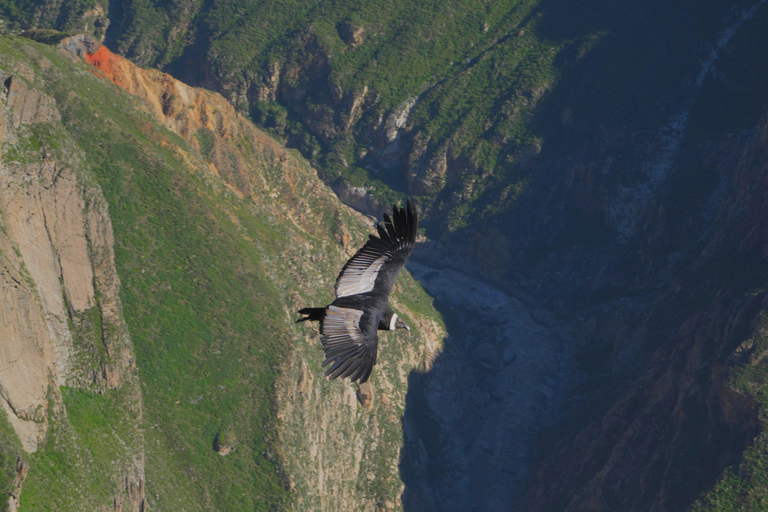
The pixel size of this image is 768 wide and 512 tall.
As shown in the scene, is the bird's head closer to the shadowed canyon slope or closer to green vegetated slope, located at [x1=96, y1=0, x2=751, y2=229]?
the shadowed canyon slope

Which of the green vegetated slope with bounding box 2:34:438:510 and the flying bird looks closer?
the flying bird

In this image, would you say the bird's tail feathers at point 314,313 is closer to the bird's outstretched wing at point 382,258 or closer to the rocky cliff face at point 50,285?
the bird's outstretched wing at point 382,258

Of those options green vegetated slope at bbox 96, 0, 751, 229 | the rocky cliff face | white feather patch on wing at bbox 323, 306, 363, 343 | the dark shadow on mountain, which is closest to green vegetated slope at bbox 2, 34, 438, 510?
the rocky cliff face

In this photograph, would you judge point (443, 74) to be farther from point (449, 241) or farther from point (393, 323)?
point (393, 323)

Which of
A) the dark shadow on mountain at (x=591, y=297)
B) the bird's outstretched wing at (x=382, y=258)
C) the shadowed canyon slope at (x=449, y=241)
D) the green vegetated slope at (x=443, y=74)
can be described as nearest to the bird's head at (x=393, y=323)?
the bird's outstretched wing at (x=382, y=258)

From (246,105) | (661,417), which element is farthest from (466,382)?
(246,105)

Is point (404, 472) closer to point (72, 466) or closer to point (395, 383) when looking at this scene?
point (395, 383)

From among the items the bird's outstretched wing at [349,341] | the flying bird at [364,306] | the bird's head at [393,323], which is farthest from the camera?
the bird's head at [393,323]
